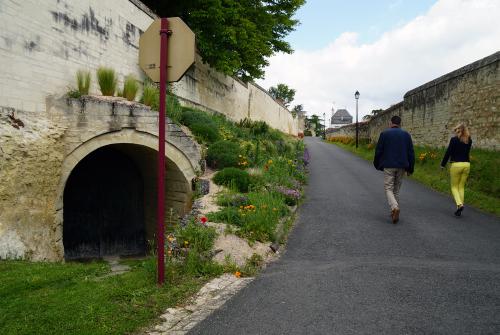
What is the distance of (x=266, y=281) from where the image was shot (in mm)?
4117

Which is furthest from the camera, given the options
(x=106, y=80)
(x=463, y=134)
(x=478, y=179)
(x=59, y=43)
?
(x=478, y=179)

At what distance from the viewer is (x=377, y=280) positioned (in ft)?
13.2

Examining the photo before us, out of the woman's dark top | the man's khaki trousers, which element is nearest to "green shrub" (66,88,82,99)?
the man's khaki trousers

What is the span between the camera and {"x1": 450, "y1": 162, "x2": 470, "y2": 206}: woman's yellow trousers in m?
7.08

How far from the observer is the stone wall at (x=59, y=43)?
6582 millimetres

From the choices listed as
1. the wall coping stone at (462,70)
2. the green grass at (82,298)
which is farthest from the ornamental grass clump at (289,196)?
the wall coping stone at (462,70)

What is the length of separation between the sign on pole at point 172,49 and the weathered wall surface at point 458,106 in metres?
9.52

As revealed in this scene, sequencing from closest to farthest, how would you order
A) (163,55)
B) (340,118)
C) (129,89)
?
(163,55) → (129,89) → (340,118)

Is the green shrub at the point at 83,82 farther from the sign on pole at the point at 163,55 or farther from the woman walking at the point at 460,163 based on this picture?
the woman walking at the point at 460,163

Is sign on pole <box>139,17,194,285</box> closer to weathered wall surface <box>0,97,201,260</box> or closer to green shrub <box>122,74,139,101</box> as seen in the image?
weathered wall surface <box>0,97,201,260</box>

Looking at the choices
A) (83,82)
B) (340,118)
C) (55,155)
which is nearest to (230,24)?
(83,82)

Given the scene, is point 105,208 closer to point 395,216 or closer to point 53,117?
point 53,117

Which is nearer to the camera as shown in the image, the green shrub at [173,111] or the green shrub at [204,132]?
the green shrub at [173,111]

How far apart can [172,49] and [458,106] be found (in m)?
11.7
